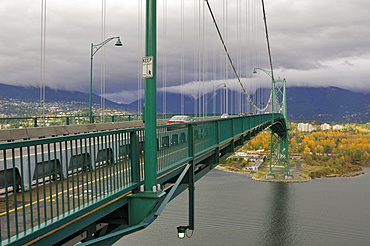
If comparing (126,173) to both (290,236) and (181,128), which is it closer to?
(181,128)

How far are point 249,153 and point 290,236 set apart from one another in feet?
225

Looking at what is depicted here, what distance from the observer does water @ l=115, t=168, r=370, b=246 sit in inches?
1408

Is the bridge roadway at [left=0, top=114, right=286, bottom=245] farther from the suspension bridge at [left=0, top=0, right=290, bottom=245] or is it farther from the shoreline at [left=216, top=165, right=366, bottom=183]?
the shoreline at [left=216, top=165, right=366, bottom=183]

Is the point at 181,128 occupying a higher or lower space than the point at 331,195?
higher

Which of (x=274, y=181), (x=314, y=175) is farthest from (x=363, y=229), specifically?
(x=314, y=175)

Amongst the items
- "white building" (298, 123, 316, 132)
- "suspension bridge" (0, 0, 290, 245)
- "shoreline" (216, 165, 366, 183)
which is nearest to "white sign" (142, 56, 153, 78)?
"suspension bridge" (0, 0, 290, 245)

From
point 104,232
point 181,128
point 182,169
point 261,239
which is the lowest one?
point 261,239

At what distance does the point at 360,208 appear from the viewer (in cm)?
4616

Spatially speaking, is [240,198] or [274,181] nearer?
[240,198]

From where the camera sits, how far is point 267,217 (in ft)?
141

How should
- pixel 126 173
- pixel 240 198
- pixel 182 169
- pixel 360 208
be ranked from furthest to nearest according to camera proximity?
pixel 240 198 < pixel 360 208 < pixel 182 169 < pixel 126 173

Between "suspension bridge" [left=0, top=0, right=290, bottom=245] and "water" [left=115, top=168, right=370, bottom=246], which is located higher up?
"suspension bridge" [left=0, top=0, right=290, bottom=245]

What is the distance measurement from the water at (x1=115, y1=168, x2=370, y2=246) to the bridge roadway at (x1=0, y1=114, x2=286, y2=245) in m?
26.9

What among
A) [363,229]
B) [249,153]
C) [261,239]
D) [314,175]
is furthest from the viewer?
[249,153]
